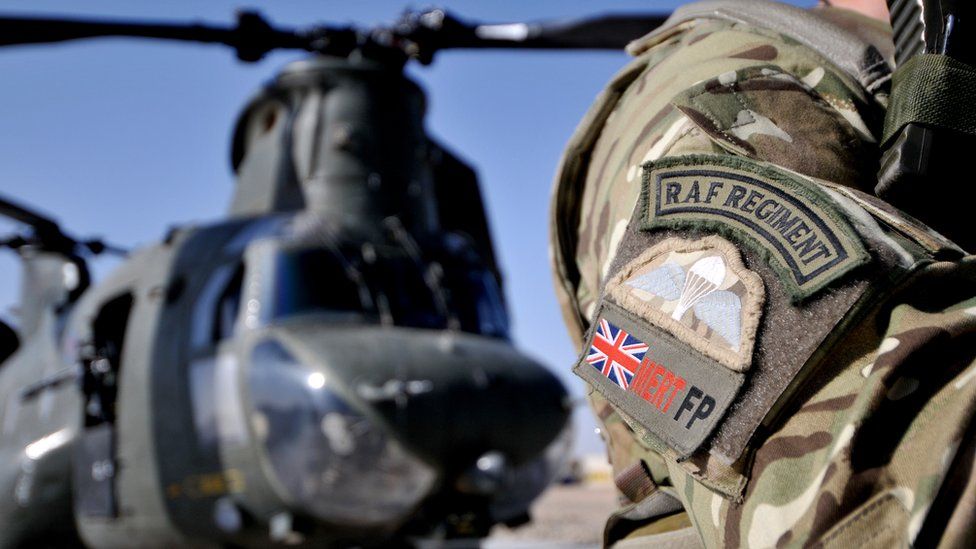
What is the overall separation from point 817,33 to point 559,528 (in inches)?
450

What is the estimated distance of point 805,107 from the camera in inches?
39.1

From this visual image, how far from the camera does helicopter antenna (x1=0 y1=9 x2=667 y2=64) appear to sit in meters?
4.33

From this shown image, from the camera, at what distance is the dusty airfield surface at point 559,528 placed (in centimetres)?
988

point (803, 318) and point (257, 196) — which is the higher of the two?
point (803, 318)

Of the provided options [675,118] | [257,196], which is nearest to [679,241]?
[675,118]

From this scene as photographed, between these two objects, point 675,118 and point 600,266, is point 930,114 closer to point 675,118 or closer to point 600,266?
point 675,118

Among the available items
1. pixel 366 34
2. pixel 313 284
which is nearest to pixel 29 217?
pixel 313 284

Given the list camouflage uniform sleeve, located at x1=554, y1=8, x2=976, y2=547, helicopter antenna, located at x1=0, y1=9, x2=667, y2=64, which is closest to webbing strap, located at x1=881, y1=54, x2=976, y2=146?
camouflage uniform sleeve, located at x1=554, y1=8, x2=976, y2=547

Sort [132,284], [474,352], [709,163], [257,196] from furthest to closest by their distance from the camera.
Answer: [257,196]
[132,284]
[474,352]
[709,163]

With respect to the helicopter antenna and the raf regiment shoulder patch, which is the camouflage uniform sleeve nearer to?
the raf regiment shoulder patch

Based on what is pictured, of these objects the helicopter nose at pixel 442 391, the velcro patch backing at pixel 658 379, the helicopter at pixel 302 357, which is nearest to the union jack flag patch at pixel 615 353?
the velcro patch backing at pixel 658 379

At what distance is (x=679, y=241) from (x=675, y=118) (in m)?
0.20

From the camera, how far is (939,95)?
2.96ft

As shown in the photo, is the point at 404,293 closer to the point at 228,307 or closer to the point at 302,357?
the point at 302,357
